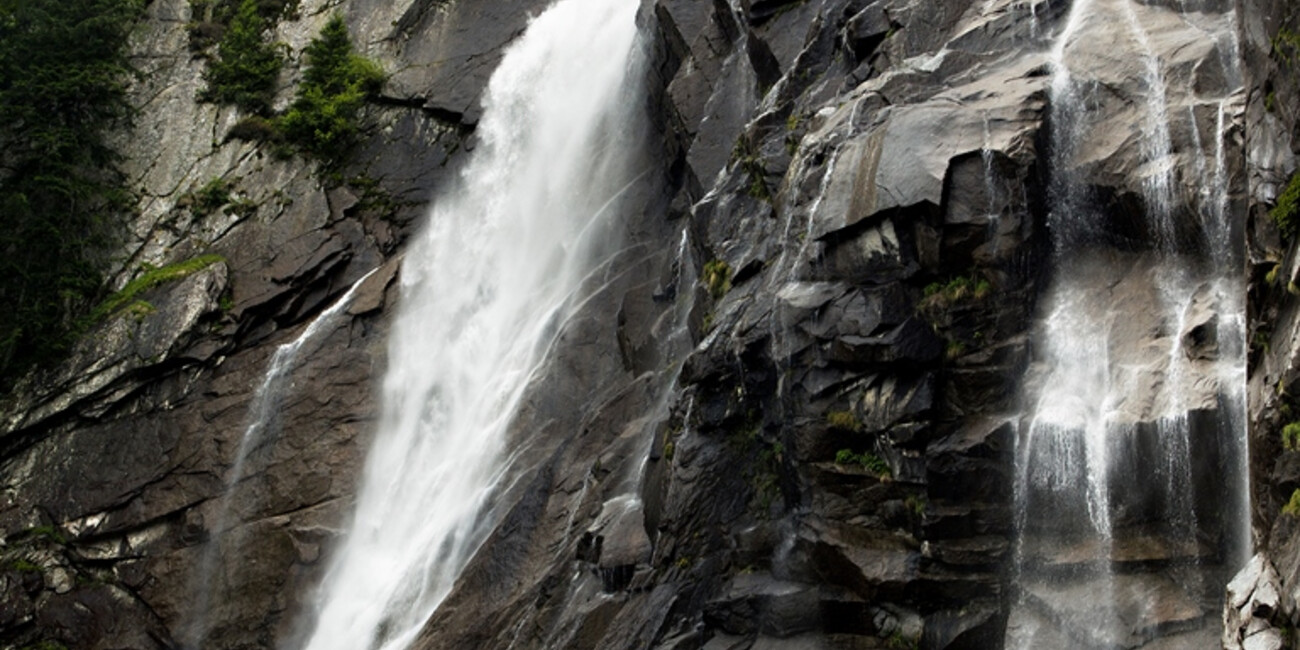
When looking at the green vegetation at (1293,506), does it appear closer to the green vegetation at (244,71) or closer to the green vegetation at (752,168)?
the green vegetation at (752,168)

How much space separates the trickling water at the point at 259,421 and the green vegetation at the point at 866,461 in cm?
1409

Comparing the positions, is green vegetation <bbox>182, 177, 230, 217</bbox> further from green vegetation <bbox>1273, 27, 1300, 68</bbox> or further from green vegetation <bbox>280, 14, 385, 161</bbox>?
green vegetation <bbox>1273, 27, 1300, 68</bbox>

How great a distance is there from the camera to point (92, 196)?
2867 centimetres

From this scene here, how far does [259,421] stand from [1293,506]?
65.4 feet

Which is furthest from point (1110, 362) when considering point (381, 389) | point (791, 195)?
point (381, 389)

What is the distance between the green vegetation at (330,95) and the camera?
29.5 m

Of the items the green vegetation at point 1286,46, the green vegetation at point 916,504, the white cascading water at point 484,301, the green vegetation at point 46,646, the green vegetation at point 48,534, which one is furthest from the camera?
the green vegetation at point 48,534

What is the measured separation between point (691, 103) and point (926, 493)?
37.2 feet

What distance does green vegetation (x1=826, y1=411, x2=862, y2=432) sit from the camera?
13.8m

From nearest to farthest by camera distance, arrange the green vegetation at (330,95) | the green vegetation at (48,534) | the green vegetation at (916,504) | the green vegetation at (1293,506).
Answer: the green vegetation at (1293,506) < the green vegetation at (916,504) < the green vegetation at (48,534) < the green vegetation at (330,95)

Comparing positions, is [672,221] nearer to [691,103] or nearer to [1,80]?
[691,103]

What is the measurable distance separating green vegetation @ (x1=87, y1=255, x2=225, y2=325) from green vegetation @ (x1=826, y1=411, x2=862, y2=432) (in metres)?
18.1

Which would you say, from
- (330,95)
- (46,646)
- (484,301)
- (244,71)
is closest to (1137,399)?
(484,301)

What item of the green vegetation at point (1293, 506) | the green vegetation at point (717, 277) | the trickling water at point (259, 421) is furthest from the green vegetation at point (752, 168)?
the trickling water at point (259, 421)
